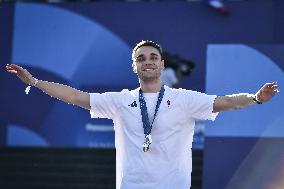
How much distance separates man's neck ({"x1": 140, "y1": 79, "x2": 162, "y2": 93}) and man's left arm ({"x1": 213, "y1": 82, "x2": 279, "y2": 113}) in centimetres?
39

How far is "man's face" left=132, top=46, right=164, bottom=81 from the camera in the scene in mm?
4203

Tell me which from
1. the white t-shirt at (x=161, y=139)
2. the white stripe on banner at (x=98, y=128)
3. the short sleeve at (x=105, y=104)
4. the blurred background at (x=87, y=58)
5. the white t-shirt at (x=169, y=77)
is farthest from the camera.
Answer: the white stripe on banner at (x=98, y=128)

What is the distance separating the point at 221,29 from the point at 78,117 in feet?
8.23

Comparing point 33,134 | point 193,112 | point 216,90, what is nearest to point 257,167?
point 216,90

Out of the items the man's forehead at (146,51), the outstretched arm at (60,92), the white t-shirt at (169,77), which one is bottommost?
the outstretched arm at (60,92)

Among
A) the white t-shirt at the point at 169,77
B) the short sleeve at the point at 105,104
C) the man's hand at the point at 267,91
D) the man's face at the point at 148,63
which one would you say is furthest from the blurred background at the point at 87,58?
the man's hand at the point at 267,91

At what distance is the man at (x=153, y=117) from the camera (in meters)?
4.08

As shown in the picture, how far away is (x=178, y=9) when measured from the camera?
32.4 ft

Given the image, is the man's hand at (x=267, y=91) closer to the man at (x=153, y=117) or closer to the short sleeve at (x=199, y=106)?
the man at (x=153, y=117)

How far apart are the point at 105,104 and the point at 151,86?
1.07 ft

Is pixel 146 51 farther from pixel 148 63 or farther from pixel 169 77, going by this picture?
pixel 169 77

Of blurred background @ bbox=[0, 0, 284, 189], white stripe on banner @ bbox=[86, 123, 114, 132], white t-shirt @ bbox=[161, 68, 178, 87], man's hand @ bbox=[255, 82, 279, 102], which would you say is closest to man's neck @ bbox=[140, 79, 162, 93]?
man's hand @ bbox=[255, 82, 279, 102]

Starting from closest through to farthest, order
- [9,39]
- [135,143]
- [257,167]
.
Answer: [135,143]
[257,167]
[9,39]

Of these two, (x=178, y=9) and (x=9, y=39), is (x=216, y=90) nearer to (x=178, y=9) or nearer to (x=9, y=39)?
(x=178, y=9)
